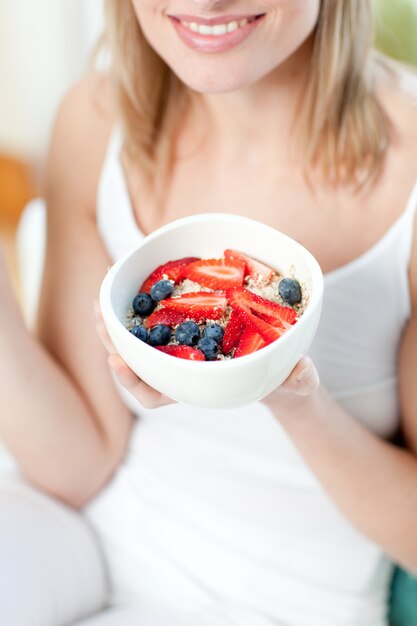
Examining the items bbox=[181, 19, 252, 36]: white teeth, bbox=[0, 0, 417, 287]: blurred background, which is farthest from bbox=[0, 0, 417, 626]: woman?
bbox=[0, 0, 417, 287]: blurred background

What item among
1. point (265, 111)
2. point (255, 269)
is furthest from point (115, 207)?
point (255, 269)

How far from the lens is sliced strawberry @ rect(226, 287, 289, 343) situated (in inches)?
31.3

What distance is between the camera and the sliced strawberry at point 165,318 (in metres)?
0.85

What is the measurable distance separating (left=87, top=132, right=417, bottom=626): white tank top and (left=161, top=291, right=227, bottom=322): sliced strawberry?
10.9 inches

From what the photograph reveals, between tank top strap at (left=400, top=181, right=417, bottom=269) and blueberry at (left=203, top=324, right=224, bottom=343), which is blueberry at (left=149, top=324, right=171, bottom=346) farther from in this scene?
tank top strap at (left=400, top=181, right=417, bottom=269)

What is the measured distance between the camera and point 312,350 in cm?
115

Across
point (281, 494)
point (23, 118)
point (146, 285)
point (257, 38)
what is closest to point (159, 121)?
point (257, 38)

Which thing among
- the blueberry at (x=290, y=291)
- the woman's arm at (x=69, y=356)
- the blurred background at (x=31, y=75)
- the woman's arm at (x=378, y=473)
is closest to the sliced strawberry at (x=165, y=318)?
the blueberry at (x=290, y=291)

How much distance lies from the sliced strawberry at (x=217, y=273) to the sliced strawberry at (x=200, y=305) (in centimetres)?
3

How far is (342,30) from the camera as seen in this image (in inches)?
42.6

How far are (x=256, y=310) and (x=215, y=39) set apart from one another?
369mm

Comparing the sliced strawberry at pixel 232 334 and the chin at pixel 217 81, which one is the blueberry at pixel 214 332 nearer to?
the sliced strawberry at pixel 232 334

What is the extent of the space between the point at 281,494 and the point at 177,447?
169mm

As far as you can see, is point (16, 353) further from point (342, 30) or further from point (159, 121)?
point (342, 30)
